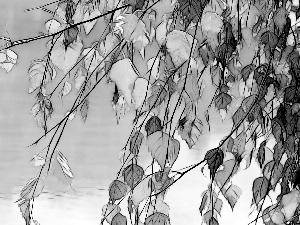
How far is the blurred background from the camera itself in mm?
2734

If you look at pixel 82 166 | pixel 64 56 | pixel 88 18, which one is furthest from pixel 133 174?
pixel 82 166

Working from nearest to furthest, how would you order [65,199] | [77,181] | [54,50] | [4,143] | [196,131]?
[54,50] → [196,131] → [65,199] → [77,181] → [4,143]

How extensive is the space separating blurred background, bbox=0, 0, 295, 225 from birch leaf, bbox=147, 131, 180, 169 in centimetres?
138

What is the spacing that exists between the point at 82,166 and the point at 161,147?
2817 millimetres

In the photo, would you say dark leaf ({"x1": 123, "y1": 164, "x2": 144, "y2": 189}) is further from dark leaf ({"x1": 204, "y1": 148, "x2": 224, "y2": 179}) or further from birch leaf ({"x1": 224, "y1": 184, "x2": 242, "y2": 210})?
birch leaf ({"x1": 224, "y1": 184, "x2": 242, "y2": 210})

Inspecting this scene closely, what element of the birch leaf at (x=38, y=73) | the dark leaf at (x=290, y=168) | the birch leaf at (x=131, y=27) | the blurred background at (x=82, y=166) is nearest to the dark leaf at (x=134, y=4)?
the birch leaf at (x=131, y=27)

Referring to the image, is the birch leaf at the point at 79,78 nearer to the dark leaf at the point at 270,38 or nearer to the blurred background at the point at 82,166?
the dark leaf at the point at 270,38

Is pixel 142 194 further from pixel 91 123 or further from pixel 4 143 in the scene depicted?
pixel 91 123

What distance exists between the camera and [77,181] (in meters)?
3.13

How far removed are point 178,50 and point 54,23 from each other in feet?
1.04

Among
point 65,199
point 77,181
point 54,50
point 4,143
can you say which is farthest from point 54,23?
point 4,143

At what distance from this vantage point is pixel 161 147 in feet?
1.83

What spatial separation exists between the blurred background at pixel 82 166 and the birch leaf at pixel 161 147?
1.38 m

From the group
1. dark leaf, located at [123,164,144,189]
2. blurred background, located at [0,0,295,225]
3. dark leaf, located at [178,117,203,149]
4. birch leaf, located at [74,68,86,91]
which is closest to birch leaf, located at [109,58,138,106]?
dark leaf, located at [123,164,144,189]
